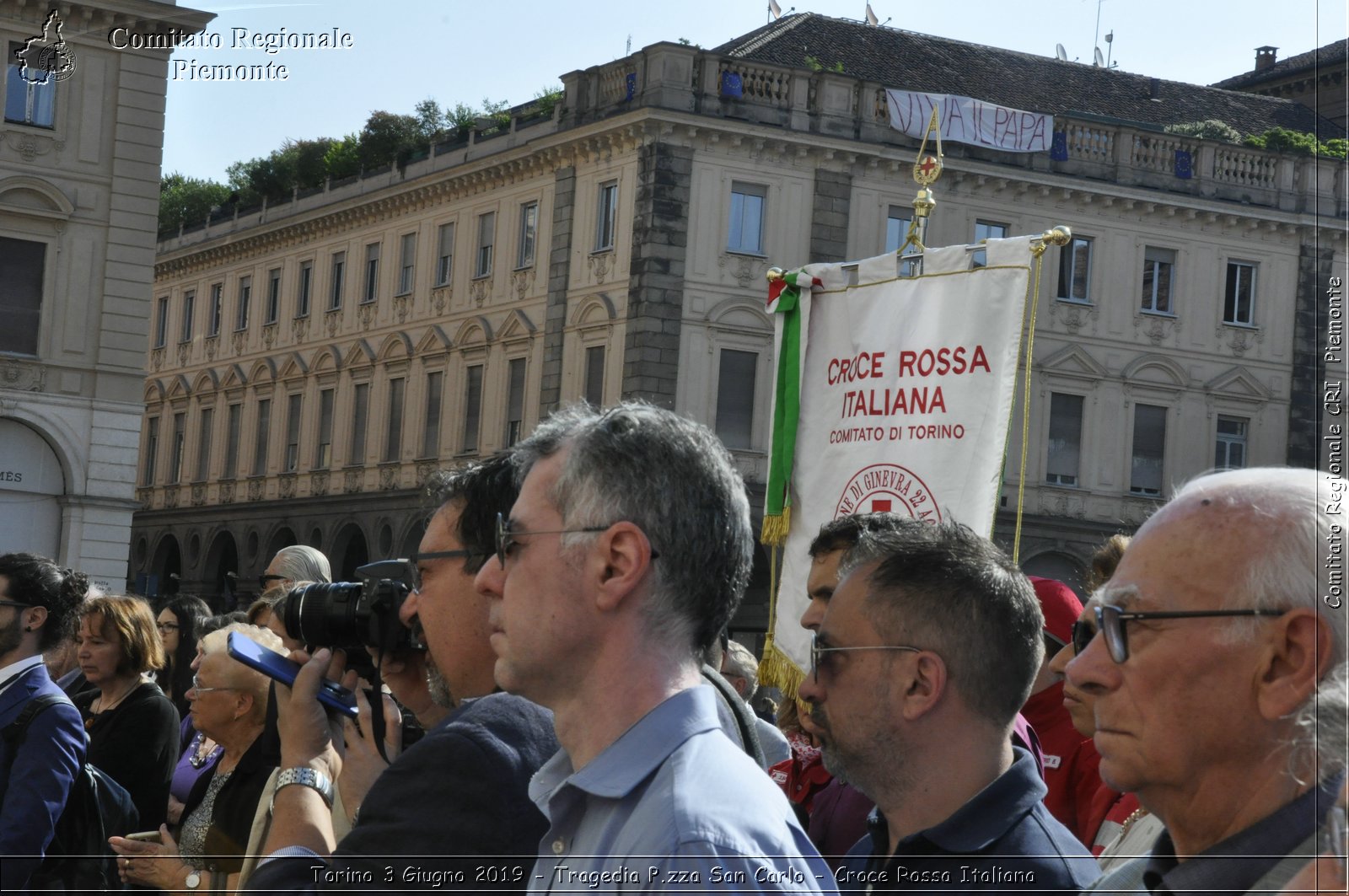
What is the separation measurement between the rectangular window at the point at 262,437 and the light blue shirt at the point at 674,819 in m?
42.4

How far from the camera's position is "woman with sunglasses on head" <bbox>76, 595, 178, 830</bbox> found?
646cm

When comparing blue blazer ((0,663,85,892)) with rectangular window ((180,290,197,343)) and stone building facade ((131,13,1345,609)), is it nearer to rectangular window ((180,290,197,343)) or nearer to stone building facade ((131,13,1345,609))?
stone building facade ((131,13,1345,609))

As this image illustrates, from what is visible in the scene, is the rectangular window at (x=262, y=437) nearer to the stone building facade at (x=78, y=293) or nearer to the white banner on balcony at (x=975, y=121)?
the white banner on balcony at (x=975, y=121)

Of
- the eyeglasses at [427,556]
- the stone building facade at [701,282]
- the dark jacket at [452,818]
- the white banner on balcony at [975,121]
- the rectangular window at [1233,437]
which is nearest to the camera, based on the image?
the dark jacket at [452,818]

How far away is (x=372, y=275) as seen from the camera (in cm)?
4194

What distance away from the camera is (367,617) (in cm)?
370

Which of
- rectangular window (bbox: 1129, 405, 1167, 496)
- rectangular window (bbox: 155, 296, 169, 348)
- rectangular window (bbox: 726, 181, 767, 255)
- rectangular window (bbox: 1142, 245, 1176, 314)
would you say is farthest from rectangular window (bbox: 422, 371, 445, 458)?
rectangular window (bbox: 1142, 245, 1176, 314)

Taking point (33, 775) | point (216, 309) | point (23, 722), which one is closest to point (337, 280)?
point (216, 309)

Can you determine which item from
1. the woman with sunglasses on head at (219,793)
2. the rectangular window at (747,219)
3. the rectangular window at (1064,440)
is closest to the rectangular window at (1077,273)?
the rectangular window at (1064,440)

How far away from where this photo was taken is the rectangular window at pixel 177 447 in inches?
1766

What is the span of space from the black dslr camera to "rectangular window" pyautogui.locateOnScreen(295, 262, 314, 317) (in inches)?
1523

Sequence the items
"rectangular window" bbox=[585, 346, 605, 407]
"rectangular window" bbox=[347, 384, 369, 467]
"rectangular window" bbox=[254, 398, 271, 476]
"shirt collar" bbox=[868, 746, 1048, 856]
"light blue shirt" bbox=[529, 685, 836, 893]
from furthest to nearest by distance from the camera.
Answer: "rectangular window" bbox=[254, 398, 271, 476] → "rectangular window" bbox=[347, 384, 369, 467] → "rectangular window" bbox=[585, 346, 605, 407] → "shirt collar" bbox=[868, 746, 1048, 856] → "light blue shirt" bbox=[529, 685, 836, 893]

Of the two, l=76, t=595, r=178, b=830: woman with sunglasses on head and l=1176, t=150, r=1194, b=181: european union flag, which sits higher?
l=1176, t=150, r=1194, b=181: european union flag

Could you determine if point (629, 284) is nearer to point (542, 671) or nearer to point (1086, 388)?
point (1086, 388)
